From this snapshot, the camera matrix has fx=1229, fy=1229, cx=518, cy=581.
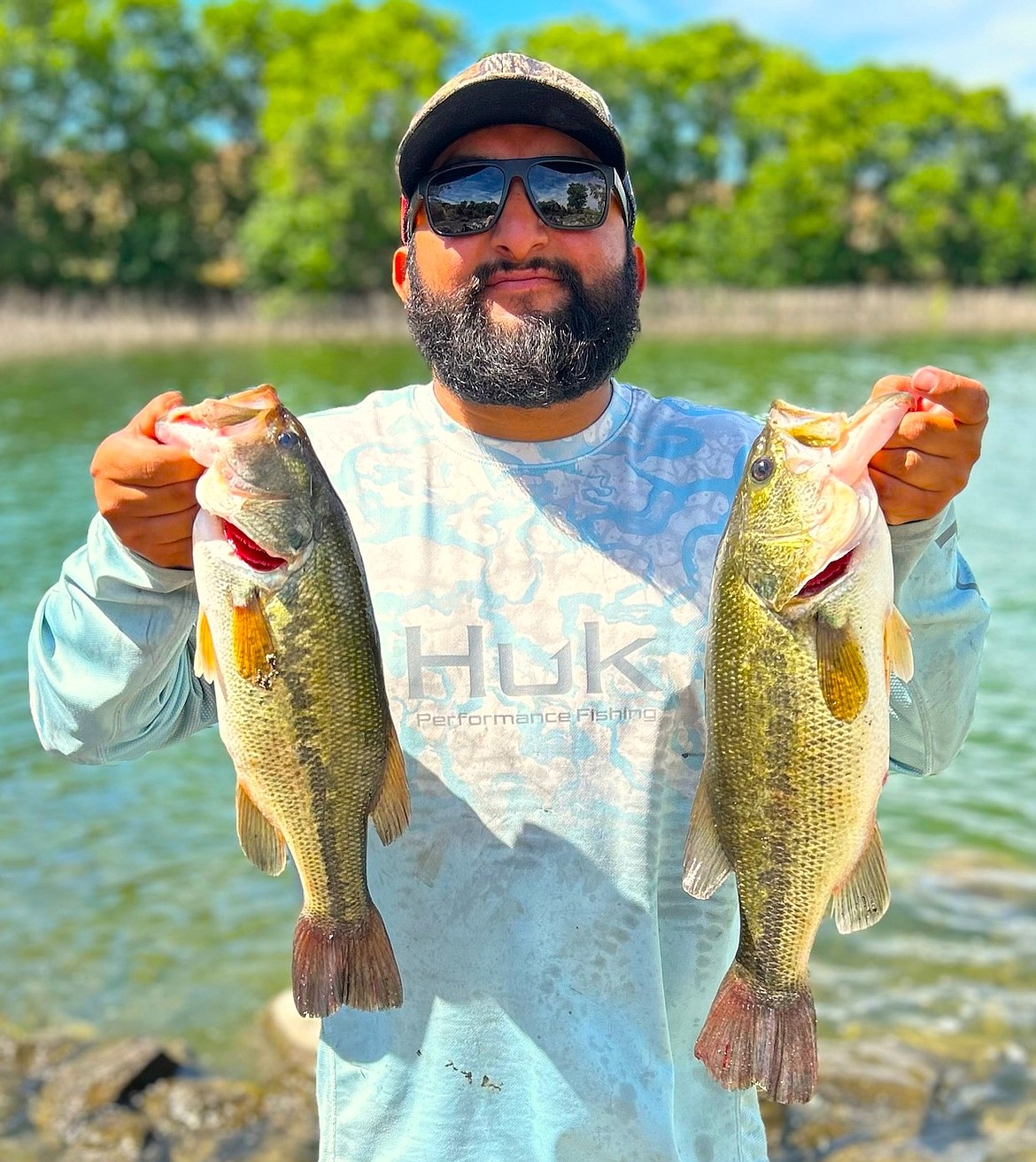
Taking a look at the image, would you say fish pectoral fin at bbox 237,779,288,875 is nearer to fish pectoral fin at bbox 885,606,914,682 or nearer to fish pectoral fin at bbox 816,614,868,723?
fish pectoral fin at bbox 816,614,868,723

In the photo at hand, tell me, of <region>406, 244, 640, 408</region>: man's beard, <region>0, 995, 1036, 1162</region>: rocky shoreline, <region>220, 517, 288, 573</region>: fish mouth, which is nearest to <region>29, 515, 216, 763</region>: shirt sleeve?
<region>220, 517, 288, 573</region>: fish mouth

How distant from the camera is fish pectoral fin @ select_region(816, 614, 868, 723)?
7.18ft

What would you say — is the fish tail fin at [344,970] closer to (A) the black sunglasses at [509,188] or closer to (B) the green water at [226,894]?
(A) the black sunglasses at [509,188]

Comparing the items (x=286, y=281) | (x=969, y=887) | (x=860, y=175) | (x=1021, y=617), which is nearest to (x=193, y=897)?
(x=969, y=887)

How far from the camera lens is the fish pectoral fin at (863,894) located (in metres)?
2.33

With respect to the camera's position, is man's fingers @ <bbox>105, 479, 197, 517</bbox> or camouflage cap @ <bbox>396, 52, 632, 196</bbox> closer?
man's fingers @ <bbox>105, 479, 197, 517</bbox>

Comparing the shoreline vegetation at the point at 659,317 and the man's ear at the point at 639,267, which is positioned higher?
the man's ear at the point at 639,267

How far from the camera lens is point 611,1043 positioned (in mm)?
2361

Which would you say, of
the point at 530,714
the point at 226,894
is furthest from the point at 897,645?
the point at 226,894

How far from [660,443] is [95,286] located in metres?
56.4

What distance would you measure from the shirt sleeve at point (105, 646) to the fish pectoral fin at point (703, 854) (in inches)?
39.9

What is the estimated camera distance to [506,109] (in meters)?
2.63

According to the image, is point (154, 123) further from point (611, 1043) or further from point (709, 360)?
point (611, 1043)

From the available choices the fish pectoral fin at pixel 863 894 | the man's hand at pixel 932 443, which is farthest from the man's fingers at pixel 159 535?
the fish pectoral fin at pixel 863 894
